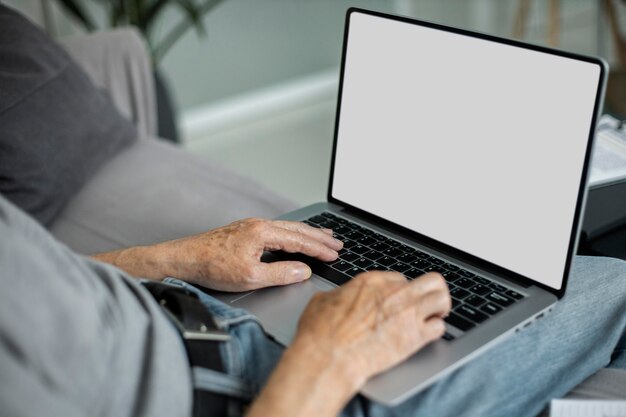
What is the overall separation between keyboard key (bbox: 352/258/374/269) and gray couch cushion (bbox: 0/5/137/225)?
2.37 feet

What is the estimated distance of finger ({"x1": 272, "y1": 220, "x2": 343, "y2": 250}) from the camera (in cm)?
106

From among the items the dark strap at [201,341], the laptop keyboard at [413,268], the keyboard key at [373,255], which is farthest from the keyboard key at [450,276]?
the dark strap at [201,341]

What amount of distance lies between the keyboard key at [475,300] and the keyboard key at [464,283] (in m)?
0.03

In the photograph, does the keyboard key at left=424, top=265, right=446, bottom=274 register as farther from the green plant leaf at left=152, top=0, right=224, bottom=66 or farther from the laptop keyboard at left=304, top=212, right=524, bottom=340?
the green plant leaf at left=152, top=0, right=224, bottom=66

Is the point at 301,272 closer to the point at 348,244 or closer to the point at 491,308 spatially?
the point at 348,244

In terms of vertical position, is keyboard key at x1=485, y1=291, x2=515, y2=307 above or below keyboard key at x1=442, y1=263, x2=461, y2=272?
above

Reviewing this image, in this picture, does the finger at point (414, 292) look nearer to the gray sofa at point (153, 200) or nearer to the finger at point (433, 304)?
the finger at point (433, 304)

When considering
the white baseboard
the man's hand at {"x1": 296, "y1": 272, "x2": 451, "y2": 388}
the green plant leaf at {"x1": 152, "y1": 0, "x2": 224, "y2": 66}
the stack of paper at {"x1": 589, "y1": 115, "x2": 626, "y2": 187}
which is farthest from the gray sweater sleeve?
the white baseboard

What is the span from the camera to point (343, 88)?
46.3 inches

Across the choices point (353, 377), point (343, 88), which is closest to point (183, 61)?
point (343, 88)

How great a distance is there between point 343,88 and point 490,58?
0.27m

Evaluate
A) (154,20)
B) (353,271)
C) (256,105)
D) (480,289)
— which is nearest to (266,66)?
(256,105)

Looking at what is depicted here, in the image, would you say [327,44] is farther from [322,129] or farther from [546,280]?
[546,280]

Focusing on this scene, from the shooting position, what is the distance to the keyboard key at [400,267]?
103 centimetres
